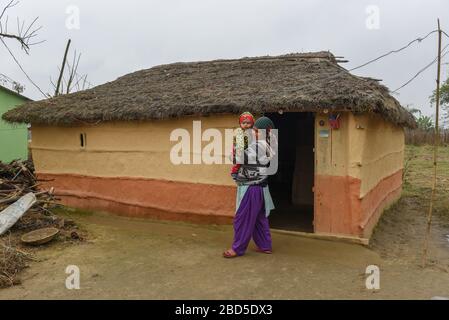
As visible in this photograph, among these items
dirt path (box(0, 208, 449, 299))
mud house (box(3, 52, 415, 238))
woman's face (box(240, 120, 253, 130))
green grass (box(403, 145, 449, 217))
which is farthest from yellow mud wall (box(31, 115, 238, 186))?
green grass (box(403, 145, 449, 217))

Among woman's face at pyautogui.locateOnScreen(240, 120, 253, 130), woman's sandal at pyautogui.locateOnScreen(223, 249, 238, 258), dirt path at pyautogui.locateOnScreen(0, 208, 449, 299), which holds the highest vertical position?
woman's face at pyautogui.locateOnScreen(240, 120, 253, 130)

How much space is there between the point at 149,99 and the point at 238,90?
1.75 m

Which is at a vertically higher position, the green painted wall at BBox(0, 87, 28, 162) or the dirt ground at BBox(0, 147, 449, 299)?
the green painted wall at BBox(0, 87, 28, 162)

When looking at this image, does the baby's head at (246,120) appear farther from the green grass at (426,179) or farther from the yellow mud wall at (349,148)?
the green grass at (426,179)

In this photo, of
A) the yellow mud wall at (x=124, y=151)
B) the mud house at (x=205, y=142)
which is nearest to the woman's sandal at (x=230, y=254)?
the mud house at (x=205, y=142)

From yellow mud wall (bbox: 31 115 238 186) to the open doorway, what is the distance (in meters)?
1.69

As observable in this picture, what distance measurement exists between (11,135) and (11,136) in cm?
3

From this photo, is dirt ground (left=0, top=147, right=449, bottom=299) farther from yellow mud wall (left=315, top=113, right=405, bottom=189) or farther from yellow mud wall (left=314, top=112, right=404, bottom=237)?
yellow mud wall (left=315, top=113, right=405, bottom=189)

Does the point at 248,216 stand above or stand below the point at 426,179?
above

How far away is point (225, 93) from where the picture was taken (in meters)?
7.02

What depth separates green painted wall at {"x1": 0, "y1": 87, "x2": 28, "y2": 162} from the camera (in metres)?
14.2

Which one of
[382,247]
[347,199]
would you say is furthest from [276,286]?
[382,247]

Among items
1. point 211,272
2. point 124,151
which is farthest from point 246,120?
point 124,151

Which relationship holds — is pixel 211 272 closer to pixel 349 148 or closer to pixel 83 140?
pixel 349 148
